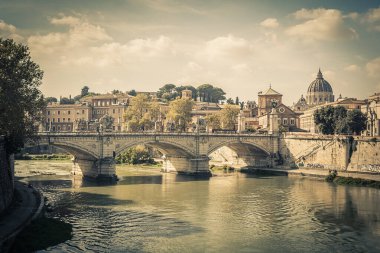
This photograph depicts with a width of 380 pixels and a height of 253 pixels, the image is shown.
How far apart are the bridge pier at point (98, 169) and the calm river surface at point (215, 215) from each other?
222 cm

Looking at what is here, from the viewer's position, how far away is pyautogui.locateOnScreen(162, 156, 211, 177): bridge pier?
62.3m

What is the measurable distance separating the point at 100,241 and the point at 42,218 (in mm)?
4932

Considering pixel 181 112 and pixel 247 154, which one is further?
pixel 181 112

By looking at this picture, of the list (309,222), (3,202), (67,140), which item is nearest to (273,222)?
(309,222)

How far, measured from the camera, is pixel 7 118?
30.1 meters

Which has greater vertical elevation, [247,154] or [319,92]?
[319,92]

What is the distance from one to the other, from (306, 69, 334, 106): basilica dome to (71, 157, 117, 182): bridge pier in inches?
3787

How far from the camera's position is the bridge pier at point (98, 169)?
53.8 m

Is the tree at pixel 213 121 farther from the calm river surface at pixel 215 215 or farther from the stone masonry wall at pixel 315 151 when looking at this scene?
the calm river surface at pixel 215 215

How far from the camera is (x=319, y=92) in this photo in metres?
141

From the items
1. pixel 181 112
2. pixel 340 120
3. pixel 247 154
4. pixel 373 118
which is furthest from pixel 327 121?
pixel 181 112

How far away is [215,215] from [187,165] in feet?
94.0

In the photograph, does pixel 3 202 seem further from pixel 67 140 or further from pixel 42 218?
pixel 67 140

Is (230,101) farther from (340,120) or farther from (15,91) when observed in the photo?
(15,91)
